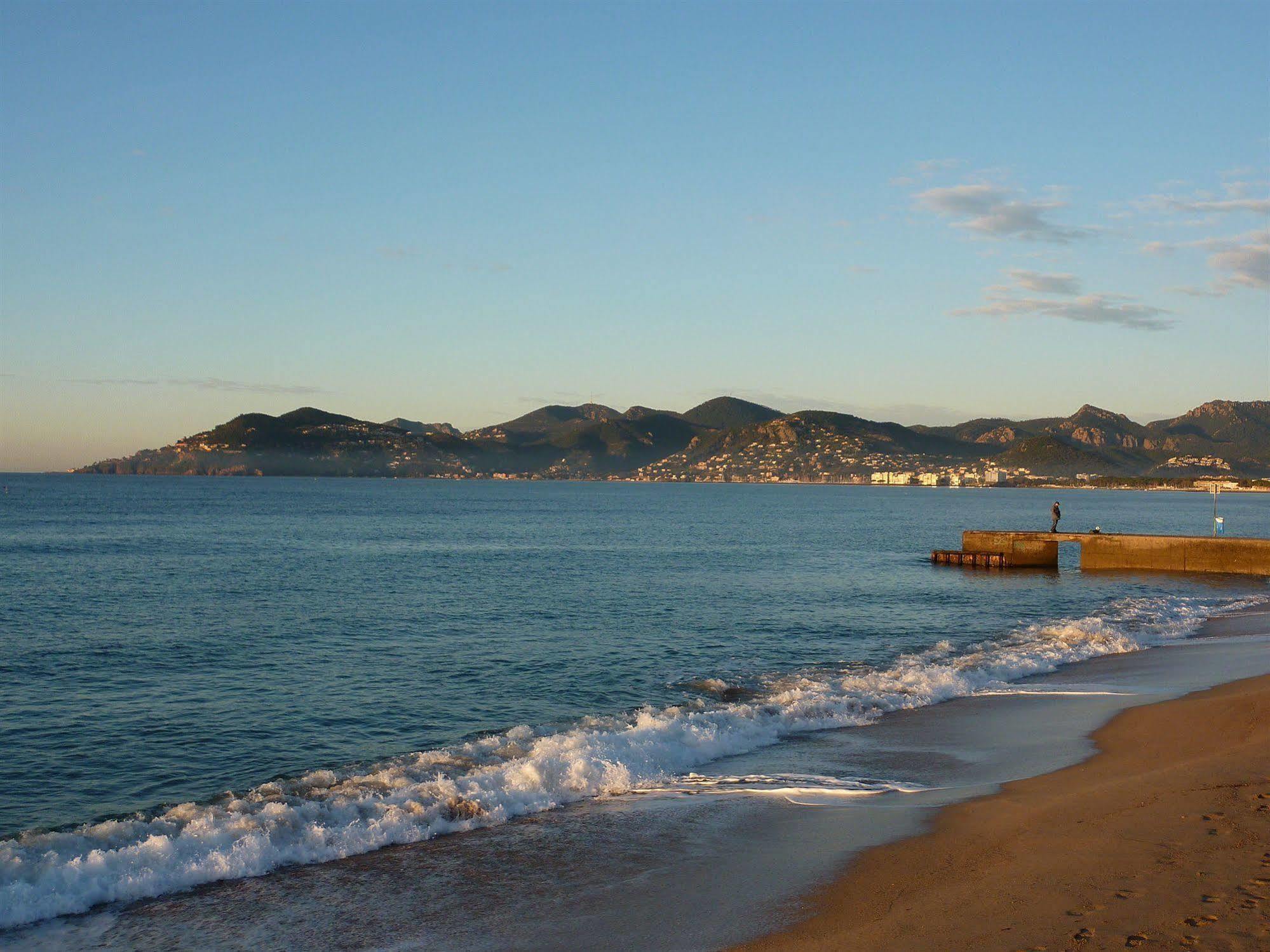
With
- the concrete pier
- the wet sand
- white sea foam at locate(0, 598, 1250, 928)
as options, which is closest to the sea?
white sea foam at locate(0, 598, 1250, 928)

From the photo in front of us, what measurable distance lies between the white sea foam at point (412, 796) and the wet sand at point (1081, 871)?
9.47ft

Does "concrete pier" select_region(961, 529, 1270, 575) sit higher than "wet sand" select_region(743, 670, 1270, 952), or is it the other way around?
"wet sand" select_region(743, 670, 1270, 952)

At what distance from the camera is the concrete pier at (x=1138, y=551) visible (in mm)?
46375

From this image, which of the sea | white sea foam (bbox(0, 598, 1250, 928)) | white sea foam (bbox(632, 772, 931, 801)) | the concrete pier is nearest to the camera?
the sea

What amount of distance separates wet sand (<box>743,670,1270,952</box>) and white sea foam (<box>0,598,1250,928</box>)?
9.47ft

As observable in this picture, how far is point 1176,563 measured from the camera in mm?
48438

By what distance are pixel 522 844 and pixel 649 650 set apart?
14547 millimetres

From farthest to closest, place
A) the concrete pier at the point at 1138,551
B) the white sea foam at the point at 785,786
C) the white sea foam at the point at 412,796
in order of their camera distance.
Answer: the concrete pier at the point at 1138,551 < the white sea foam at the point at 785,786 < the white sea foam at the point at 412,796

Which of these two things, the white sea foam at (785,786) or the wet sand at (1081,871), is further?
the white sea foam at (785,786)

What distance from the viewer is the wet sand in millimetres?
7574

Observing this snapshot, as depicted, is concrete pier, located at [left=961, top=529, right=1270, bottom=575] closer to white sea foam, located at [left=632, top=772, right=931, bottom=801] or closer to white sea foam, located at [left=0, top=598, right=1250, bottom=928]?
white sea foam, located at [left=0, top=598, right=1250, bottom=928]

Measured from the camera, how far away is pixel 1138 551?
50.4m

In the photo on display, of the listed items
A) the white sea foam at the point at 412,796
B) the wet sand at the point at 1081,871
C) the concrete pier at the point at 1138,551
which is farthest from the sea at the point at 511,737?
the concrete pier at the point at 1138,551

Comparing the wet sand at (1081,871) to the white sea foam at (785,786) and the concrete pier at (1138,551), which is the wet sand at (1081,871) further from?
the concrete pier at (1138,551)
